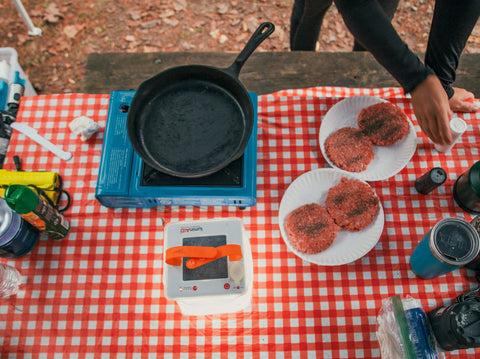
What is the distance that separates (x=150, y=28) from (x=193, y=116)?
193cm

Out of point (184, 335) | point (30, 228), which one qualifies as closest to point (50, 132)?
point (30, 228)

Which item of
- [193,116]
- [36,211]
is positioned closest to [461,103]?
[193,116]

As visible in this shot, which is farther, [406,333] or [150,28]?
[150,28]

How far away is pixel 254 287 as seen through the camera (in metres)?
1.21

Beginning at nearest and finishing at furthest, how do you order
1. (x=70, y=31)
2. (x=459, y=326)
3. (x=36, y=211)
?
1. (x=459, y=326)
2. (x=36, y=211)
3. (x=70, y=31)

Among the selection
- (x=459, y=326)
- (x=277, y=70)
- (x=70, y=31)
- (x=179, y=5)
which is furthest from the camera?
(x=179, y=5)

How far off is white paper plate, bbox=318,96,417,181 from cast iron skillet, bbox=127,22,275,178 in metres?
0.39

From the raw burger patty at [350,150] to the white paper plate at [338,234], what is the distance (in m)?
0.05

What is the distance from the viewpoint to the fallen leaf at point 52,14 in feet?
8.69

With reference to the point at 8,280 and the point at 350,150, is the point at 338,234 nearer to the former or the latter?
the point at 350,150

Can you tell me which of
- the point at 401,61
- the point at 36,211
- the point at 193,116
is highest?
the point at 401,61

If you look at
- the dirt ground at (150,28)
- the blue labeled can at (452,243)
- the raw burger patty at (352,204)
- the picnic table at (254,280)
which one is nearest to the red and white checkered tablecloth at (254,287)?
the picnic table at (254,280)

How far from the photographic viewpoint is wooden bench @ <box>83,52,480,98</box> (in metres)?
1.69

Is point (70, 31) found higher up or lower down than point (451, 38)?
lower down
